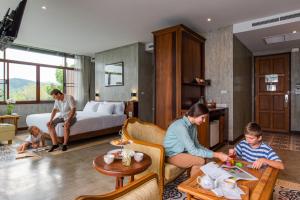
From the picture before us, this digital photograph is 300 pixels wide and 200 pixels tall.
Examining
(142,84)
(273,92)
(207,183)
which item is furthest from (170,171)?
(273,92)

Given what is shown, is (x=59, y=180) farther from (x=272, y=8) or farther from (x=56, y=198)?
(x=272, y=8)

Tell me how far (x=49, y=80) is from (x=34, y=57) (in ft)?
3.16

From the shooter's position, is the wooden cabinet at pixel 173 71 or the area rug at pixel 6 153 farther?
the wooden cabinet at pixel 173 71

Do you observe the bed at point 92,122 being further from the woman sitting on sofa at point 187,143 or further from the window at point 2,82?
the woman sitting on sofa at point 187,143

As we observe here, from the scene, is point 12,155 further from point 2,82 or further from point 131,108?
point 2,82

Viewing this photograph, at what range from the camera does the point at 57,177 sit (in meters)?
2.90

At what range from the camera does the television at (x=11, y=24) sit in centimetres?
316

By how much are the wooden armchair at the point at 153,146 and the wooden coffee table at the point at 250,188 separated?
58cm

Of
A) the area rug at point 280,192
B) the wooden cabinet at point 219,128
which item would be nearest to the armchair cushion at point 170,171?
the area rug at point 280,192

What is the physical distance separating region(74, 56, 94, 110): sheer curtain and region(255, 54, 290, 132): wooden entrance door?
656 centimetres

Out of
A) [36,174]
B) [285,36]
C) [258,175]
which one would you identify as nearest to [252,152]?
[258,175]

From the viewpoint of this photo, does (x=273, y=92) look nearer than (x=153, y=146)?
No

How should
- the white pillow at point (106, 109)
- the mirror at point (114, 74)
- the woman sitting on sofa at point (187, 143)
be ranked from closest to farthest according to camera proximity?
the woman sitting on sofa at point (187, 143), the white pillow at point (106, 109), the mirror at point (114, 74)

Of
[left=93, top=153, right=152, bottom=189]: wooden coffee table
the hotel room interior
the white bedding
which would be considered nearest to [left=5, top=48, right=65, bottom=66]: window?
the hotel room interior
